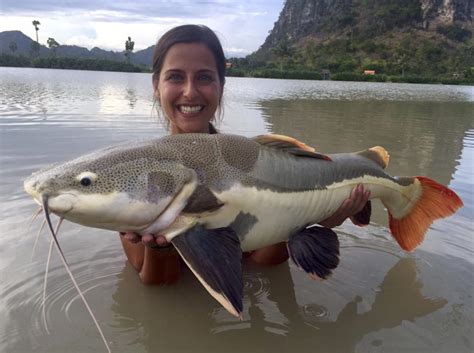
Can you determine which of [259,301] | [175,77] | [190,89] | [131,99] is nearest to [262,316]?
[259,301]

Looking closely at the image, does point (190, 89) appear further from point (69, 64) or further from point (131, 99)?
point (69, 64)

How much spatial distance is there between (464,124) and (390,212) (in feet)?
37.5

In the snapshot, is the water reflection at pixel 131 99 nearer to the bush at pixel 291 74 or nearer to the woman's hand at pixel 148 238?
the woman's hand at pixel 148 238

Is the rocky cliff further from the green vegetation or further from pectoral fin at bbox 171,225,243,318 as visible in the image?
pectoral fin at bbox 171,225,243,318

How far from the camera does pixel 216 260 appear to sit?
79.0 inches

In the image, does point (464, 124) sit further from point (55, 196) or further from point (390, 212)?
point (55, 196)

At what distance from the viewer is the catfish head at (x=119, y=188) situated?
1864mm

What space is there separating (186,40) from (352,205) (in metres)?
1.68

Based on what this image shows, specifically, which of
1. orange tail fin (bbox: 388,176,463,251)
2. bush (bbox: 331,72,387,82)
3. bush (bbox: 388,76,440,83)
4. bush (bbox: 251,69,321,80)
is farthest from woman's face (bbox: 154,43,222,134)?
bush (bbox: 251,69,321,80)

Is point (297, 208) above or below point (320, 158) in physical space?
below

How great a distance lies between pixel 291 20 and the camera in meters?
147

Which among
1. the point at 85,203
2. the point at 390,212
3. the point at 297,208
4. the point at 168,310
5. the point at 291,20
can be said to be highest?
the point at 291,20

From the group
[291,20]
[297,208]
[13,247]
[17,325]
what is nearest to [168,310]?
[17,325]

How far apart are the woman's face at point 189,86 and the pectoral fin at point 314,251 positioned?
1214mm
